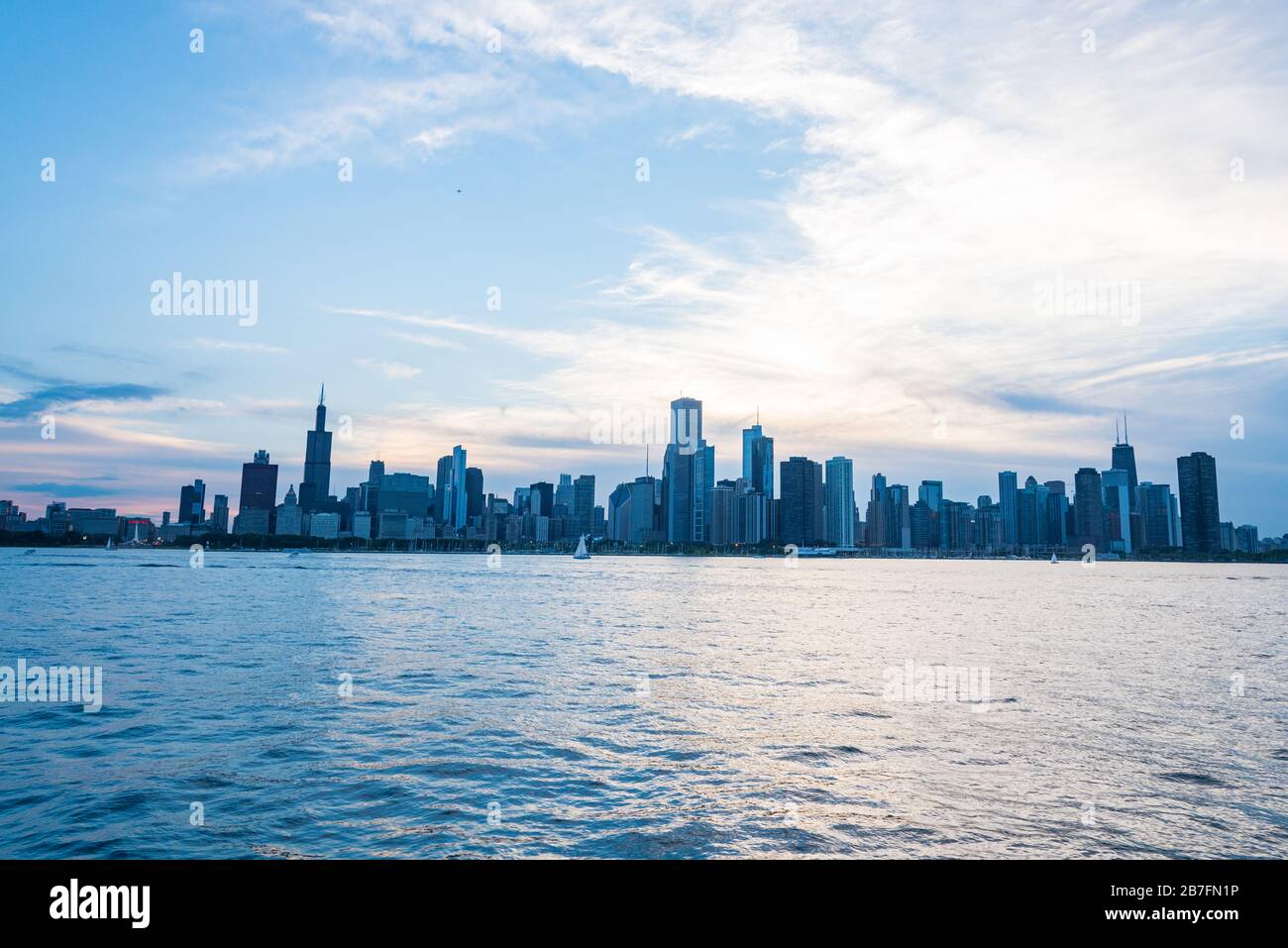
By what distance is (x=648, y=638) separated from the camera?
5534cm

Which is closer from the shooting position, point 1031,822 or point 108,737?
point 1031,822

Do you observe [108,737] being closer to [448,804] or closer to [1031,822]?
[448,804]

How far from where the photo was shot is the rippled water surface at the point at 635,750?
16438mm

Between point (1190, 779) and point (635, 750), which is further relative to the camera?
point (635, 750)

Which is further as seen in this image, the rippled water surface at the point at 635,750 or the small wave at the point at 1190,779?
the small wave at the point at 1190,779

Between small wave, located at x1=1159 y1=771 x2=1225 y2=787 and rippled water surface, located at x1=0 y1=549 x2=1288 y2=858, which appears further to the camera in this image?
small wave, located at x1=1159 y1=771 x2=1225 y2=787

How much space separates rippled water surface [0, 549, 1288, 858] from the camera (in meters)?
16.4

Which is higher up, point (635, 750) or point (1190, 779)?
point (635, 750)

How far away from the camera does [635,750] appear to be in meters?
23.5

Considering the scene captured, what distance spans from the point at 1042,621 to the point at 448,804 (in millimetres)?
70735
